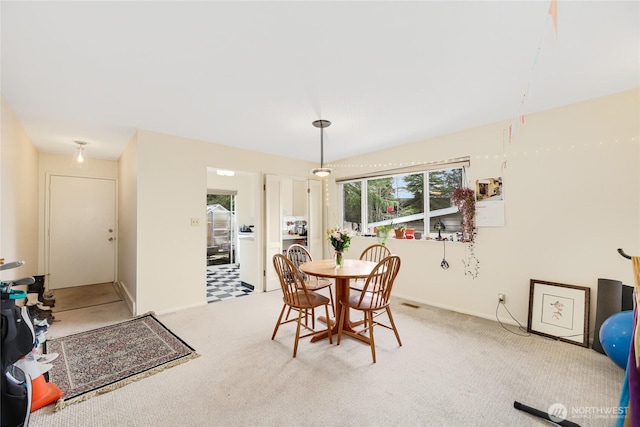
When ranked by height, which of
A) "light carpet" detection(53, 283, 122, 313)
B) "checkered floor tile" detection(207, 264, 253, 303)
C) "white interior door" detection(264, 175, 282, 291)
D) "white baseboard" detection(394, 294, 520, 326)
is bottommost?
"checkered floor tile" detection(207, 264, 253, 303)

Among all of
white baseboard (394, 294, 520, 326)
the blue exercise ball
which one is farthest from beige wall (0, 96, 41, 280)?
A: the blue exercise ball

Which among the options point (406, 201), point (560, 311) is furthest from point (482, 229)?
point (406, 201)

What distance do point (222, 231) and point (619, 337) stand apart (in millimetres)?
7038

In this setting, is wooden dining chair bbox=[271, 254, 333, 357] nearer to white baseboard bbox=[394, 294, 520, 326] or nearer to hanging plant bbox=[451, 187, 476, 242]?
white baseboard bbox=[394, 294, 520, 326]

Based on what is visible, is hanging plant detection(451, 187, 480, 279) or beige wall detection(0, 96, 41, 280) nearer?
beige wall detection(0, 96, 41, 280)

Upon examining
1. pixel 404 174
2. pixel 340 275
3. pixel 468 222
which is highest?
pixel 404 174

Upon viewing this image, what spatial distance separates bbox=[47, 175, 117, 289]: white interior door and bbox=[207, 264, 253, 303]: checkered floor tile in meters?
1.89

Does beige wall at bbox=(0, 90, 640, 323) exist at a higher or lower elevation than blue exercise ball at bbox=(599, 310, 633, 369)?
higher

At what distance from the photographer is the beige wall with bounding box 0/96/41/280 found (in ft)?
8.05

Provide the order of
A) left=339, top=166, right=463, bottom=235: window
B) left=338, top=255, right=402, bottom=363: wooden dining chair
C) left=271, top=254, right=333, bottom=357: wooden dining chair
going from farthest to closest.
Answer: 1. left=339, top=166, right=463, bottom=235: window
2. left=271, top=254, right=333, bottom=357: wooden dining chair
3. left=338, top=255, right=402, bottom=363: wooden dining chair

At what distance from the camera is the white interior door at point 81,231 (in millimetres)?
4562

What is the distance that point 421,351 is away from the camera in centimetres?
243

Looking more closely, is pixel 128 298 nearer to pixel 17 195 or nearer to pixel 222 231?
pixel 17 195

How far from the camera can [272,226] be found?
4.49 meters
